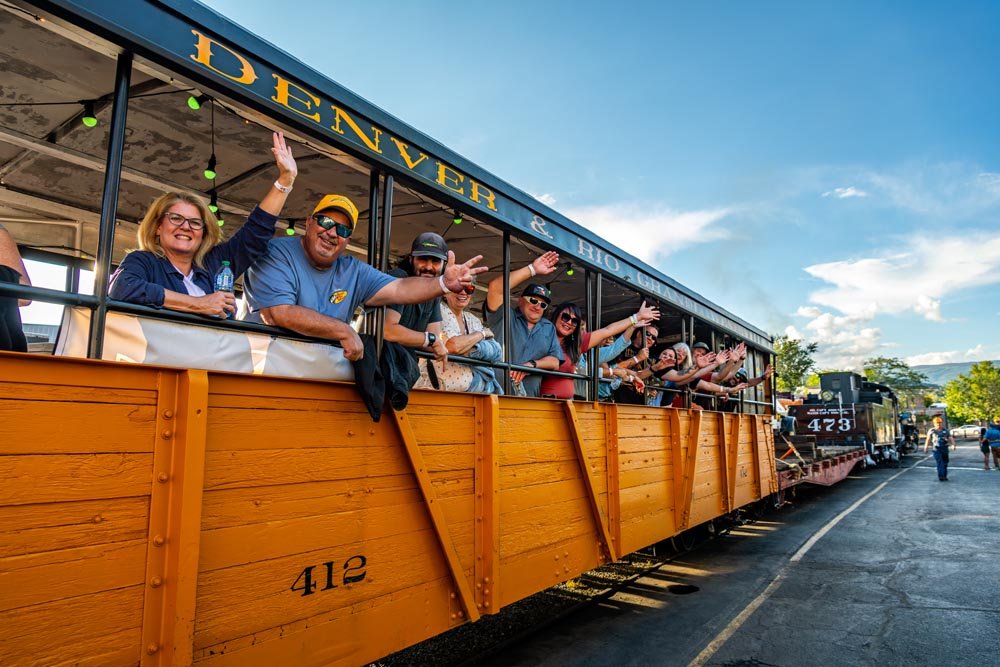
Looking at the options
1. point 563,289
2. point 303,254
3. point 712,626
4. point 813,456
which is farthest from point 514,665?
point 813,456

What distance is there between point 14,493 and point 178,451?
0.46 m

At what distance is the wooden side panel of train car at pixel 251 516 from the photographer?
6.01 ft

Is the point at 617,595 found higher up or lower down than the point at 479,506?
lower down

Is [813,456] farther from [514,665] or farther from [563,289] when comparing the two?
[514,665]

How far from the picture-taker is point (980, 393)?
6775 centimetres

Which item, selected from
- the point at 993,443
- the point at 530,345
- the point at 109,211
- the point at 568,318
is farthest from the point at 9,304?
the point at 993,443

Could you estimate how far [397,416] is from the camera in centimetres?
292

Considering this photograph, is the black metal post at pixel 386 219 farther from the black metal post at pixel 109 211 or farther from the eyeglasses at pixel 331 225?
the black metal post at pixel 109 211

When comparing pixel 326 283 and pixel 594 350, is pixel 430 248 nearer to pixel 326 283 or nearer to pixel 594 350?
pixel 326 283

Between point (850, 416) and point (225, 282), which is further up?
point (225, 282)

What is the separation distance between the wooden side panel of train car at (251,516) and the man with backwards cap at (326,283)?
0.30m

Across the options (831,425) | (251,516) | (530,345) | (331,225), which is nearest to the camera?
(251,516)

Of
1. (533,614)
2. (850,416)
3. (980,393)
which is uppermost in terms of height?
(980,393)

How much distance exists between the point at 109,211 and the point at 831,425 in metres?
21.2
